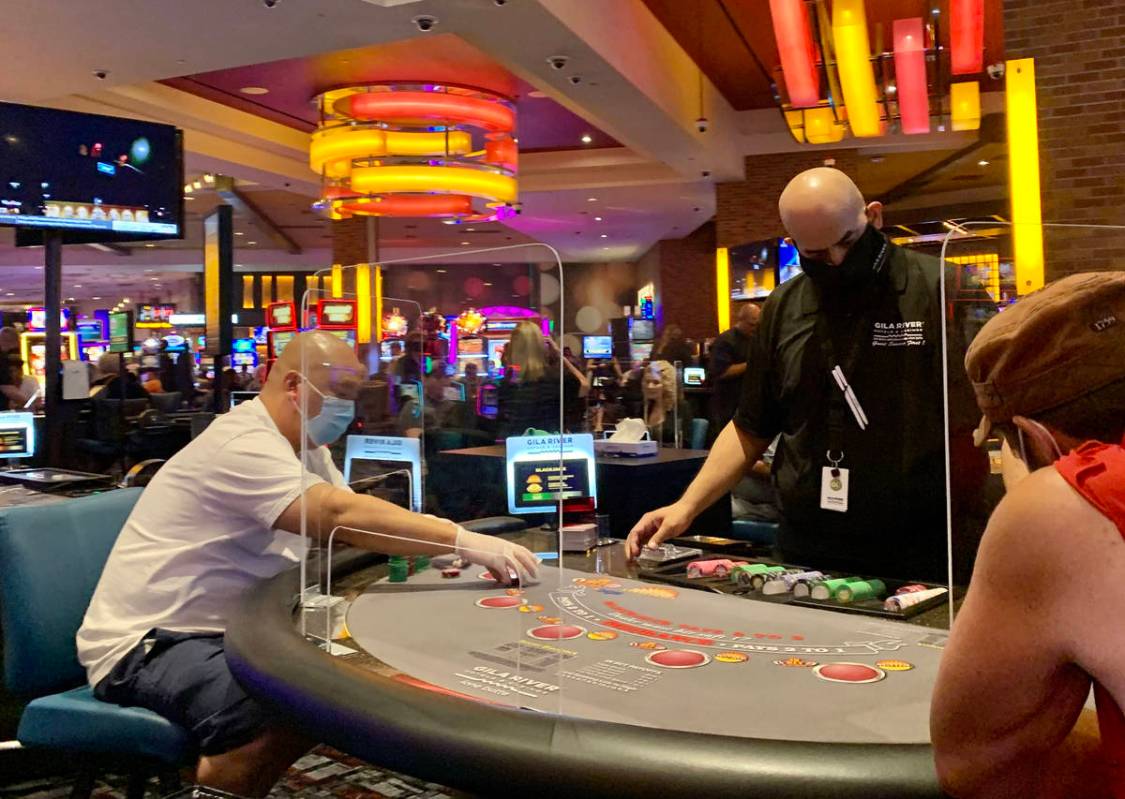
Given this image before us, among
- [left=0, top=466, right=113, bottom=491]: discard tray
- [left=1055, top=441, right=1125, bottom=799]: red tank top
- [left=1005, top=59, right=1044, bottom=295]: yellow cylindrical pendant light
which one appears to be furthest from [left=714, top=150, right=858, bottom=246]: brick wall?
[left=1055, top=441, right=1125, bottom=799]: red tank top

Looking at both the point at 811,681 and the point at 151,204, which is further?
the point at 151,204

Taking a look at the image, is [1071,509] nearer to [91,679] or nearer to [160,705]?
[160,705]

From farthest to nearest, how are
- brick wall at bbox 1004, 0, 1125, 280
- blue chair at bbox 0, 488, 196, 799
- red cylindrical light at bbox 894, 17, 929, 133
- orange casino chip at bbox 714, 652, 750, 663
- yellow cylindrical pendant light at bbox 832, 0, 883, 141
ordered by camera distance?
1. red cylindrical light at bbox 894, 17, 929, 133
2. yellow cylindrical pendant light at bbox 832, 0, 883, 141
3. brick wall at bbox 1004, 0, 1125, 280
4. blue chair at bbox 0, 488, 196, 799
5. orange casino chip at bbox 714, 652, 750, 663

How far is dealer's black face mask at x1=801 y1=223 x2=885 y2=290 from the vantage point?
212cm

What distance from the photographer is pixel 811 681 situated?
137 cm

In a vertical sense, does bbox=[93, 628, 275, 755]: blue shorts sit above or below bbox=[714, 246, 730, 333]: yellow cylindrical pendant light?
below

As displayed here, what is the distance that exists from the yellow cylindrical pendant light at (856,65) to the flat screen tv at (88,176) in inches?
137

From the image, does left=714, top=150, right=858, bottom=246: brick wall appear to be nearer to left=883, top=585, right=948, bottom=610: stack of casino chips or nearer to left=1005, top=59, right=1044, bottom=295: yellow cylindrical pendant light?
left=1005, top=59, right=1044, bottom=295: yellow cylindrical pendant light

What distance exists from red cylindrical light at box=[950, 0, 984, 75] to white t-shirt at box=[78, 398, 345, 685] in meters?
4.21

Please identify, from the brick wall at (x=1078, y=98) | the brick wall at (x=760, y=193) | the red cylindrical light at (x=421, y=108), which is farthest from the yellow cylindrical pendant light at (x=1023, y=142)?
the brick wall at (x=760, y=193)

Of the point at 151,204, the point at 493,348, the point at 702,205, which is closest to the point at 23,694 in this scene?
the point at 493,348

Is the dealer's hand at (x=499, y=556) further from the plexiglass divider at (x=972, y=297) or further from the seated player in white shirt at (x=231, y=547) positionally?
the plexiglass divider at (x=972, y=297)

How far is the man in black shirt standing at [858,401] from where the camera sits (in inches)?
82.4

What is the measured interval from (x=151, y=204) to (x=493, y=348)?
390cm
